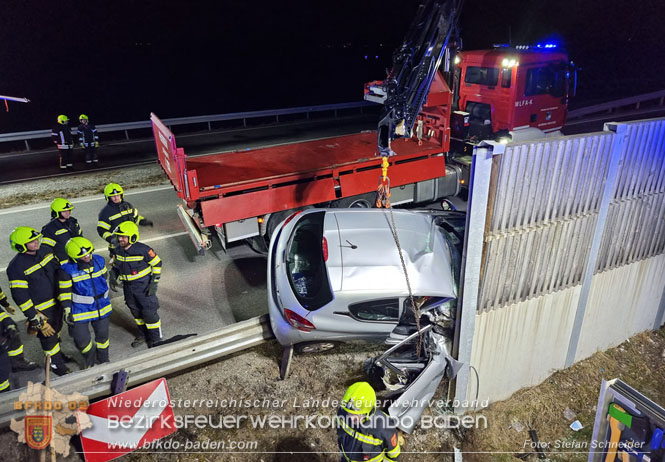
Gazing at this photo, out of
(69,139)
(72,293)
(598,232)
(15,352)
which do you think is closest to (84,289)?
(72,293)

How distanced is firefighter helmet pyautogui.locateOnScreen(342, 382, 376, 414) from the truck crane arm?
4743 mm

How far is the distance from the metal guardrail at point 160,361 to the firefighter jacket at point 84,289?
700mm

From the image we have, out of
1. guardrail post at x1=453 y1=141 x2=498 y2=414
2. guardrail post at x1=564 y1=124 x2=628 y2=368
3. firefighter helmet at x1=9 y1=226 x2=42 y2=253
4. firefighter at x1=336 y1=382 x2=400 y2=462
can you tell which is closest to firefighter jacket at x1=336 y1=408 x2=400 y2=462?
firefighter at x1=336 y1=382 x2=400 y2=462

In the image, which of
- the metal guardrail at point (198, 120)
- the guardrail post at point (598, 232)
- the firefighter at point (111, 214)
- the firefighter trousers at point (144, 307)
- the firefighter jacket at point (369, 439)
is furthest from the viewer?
the metal guardrail at point (198, 120)

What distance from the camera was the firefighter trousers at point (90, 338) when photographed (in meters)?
4.96

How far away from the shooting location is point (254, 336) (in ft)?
17.3

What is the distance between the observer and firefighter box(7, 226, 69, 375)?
468cm

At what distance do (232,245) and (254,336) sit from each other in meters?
3.17

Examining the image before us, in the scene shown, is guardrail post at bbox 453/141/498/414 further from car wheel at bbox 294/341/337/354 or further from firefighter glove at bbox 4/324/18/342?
firefighter glove at bbox 4/324/18/342

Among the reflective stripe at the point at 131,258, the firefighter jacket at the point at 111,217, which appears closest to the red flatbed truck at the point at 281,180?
the firefighter jacket at the point at 111,217

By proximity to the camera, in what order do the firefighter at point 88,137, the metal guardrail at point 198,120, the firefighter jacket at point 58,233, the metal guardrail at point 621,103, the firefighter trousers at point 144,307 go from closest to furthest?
1. the firefighter trousers at point 144,307
2. the firefighter jacket at point 58,233
3. the firefighter at point 88,137
4. the metal guardrail at point 198,120
5. the metal guardrail at point 621,103

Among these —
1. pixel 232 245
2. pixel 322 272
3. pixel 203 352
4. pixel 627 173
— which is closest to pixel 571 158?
pixel 627 173

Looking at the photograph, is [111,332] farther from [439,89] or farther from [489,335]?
[439,89]

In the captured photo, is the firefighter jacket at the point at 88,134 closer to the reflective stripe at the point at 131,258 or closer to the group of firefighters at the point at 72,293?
the group of firefighters at the point at 72,293
